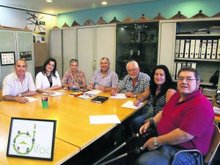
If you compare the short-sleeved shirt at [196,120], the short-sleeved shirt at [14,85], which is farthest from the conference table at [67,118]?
the short-sleeved shirt at [196,120]

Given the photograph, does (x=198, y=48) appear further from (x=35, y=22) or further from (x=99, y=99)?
(x=35, y=22)

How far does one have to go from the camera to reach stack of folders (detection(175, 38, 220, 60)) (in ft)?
9.80

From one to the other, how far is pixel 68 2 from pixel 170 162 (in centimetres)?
374

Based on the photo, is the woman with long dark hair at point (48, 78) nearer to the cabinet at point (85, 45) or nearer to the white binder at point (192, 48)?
the cabinet at point (85, 45)

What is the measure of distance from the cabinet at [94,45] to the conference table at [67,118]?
168 cm

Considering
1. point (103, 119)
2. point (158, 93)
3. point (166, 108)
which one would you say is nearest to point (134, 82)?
point (158, 93)

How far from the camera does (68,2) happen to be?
13.3 feet

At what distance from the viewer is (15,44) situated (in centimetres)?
402

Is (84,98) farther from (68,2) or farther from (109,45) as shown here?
(68,2)

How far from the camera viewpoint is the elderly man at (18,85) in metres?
2.29

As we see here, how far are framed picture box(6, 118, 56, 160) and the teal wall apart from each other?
3444mm

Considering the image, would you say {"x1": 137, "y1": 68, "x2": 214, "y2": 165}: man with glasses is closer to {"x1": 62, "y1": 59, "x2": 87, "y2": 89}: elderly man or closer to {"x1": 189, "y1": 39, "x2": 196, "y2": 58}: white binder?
{"x1": 189, "y1": 39, "x2": 196, "y2": 58}: white binder

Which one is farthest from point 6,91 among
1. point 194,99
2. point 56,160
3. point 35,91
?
point 194,99

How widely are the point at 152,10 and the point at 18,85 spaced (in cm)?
300
